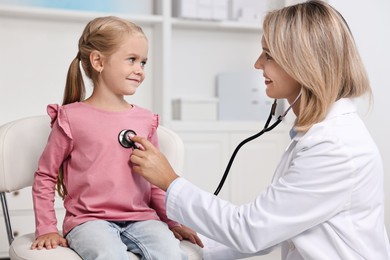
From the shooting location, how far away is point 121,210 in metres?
1.57

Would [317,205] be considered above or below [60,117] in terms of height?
below

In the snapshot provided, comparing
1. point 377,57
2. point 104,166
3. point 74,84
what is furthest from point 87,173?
point 377,57

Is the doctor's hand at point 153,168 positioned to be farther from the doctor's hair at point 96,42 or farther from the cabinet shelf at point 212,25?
the cabinet shelf at point 212,25

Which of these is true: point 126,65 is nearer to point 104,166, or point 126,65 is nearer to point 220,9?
point 104,166

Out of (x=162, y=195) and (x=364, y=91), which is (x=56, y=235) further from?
(x=364, y=91)

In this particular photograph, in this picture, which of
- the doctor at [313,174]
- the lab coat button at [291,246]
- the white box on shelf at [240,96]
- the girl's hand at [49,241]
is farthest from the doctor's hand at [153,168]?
the white box on shelf at [240,96]

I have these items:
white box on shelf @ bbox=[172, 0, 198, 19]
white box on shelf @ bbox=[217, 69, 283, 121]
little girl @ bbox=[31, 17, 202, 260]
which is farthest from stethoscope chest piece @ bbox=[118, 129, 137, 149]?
white box on shelf @ bbox=[217, 69, 283, 121]

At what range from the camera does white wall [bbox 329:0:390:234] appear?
3354 millimetres

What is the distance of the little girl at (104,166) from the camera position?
4.94 feet

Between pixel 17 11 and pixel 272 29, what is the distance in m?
1.80

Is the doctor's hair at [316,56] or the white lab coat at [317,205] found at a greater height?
the doctor's hair at [316,56]

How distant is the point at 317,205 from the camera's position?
1425 millimetres

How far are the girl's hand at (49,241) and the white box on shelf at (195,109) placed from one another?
1810 millimetres

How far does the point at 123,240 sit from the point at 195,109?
1823 mm
